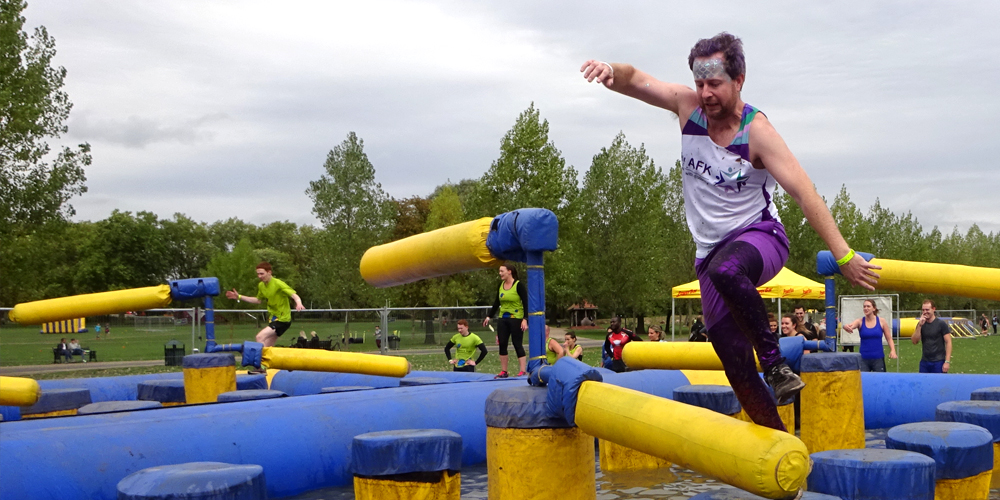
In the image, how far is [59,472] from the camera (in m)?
4.66

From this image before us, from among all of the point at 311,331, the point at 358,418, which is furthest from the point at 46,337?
the point at 358,418

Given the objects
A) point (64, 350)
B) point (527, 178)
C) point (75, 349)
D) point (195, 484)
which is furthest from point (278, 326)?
point (527, 178)

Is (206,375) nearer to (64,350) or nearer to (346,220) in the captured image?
(64,350)

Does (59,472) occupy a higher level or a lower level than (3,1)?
lower

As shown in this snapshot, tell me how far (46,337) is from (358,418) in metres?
15.7

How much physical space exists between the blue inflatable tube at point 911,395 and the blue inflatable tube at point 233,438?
4396mm

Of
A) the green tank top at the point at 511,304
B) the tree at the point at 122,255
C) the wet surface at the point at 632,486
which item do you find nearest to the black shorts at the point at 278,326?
the green tank top at the point at 511,304

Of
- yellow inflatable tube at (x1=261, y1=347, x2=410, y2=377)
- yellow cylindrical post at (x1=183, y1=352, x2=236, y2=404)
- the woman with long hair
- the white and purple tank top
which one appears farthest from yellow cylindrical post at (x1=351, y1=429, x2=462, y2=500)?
the woman with long hair

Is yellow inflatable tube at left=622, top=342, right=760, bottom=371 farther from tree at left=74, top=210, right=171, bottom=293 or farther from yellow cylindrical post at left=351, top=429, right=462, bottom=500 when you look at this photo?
tree at left=74, top=210, right=171, bottom=293

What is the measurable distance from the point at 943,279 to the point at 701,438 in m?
4.91

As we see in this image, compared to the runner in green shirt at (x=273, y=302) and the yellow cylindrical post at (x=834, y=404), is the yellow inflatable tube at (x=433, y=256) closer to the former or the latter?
the yellow cylindrical post at (x=834, y=404)

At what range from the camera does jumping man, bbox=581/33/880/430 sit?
3322mm

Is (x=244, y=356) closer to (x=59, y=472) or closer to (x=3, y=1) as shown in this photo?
(x=59, y=472)

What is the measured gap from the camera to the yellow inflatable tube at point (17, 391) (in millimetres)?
4738
